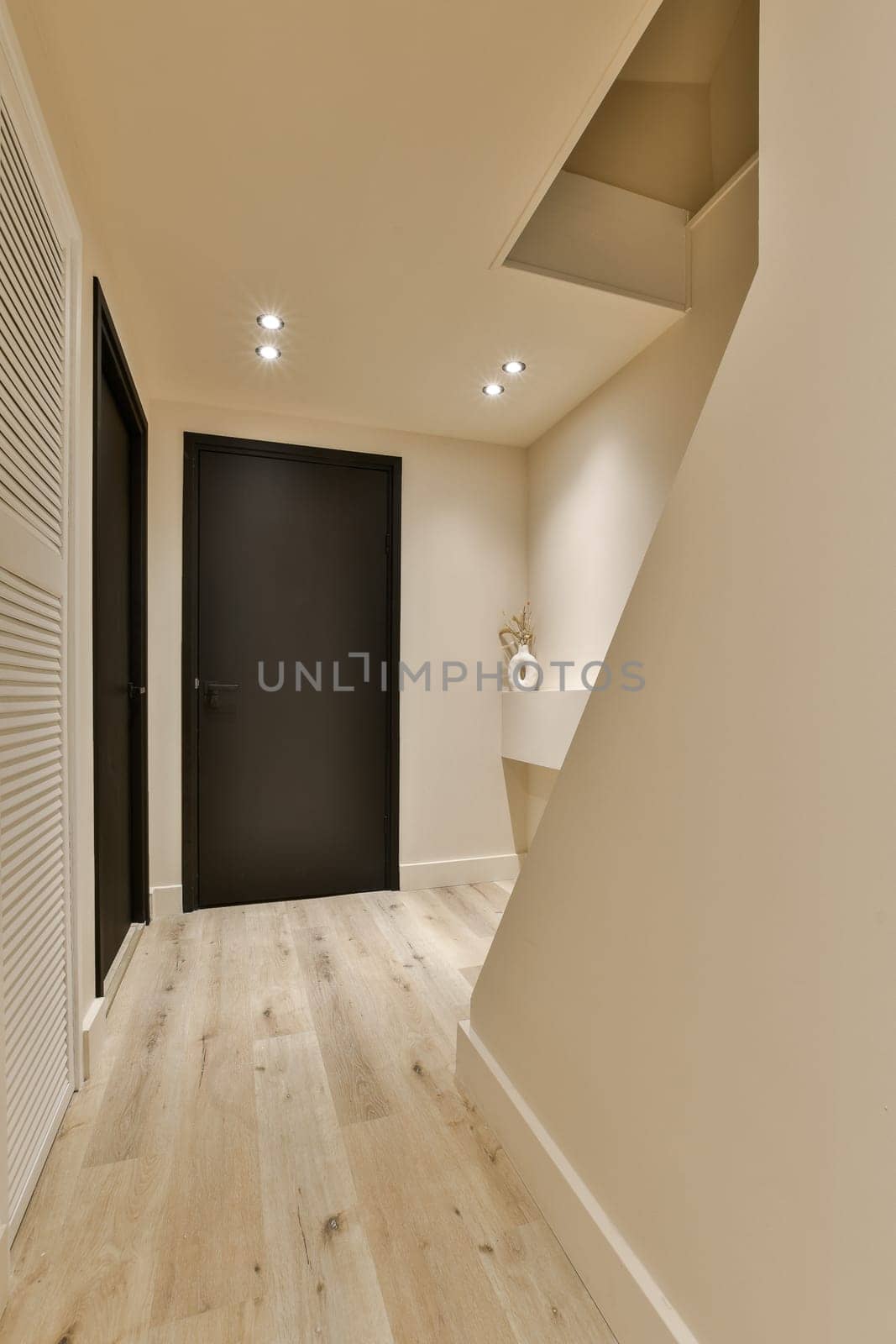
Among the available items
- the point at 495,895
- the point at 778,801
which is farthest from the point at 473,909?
A: the point at 778,801

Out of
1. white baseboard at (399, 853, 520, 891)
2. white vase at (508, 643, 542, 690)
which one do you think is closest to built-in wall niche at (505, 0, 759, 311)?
white vase at (508, 643, 542, 690)

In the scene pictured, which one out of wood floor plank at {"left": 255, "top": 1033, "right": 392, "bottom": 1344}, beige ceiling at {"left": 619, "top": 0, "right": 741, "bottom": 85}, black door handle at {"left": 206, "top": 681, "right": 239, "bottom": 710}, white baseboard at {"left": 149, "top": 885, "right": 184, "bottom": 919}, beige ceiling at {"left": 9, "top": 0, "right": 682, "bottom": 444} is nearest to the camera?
wood floor plank at {"left": 255, "top": 1033, "right": 392, "bottom": 1344}

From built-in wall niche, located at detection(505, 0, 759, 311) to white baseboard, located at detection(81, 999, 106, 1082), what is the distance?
8.04 feet

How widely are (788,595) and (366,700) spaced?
8.67 feet

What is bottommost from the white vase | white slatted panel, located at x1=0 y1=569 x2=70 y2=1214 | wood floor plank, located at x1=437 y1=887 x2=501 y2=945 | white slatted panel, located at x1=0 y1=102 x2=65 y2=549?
wood floor plank, located at x1=437 y1=887 x2=501 y2=945

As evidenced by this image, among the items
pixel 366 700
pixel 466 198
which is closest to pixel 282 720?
pixel 366 700

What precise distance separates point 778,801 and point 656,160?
233cm

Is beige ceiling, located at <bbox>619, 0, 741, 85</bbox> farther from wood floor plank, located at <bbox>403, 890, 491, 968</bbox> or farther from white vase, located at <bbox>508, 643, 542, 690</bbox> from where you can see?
wood floor plank, located at <bbox>403, 890, 491, 968</bbox>

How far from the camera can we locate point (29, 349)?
131cm

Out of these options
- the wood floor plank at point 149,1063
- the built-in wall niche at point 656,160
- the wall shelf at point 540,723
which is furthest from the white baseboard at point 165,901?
the built-in wall niche at point 656,160

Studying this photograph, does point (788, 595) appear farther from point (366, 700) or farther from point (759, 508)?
point (366, 700)

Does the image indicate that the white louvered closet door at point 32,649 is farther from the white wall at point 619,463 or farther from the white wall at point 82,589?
the white wall at point 619,463

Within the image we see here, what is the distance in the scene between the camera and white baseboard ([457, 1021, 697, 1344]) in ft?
3.03

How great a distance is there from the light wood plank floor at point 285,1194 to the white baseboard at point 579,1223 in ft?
0.13
